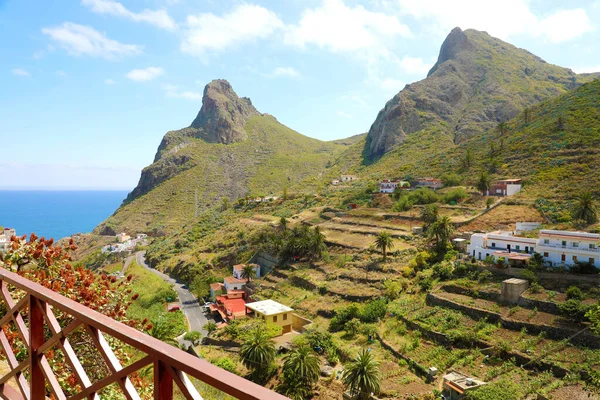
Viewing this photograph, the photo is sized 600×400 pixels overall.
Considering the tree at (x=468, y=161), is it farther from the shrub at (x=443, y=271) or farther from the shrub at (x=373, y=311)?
the shrub at (x=373, y=311)

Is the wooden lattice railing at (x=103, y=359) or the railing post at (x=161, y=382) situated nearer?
the wooden lattice railing at (x=103, y=359)

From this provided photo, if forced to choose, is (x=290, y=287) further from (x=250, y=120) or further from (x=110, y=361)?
(x=250, y=120)

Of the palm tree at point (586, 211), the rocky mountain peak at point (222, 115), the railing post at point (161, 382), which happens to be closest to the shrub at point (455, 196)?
the palm tree at point (586, 211)

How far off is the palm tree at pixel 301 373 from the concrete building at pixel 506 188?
106 ft

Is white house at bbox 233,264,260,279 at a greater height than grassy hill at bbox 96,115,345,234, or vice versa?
grassy hill at bbox 96,115,345,234

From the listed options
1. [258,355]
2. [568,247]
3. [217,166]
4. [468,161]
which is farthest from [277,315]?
[217,166]

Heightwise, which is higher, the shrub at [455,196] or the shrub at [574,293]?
the shrub at [455,196]

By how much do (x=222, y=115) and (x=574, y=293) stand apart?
113836 millimetres

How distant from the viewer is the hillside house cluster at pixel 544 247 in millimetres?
23531

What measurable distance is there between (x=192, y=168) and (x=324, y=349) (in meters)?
86.4

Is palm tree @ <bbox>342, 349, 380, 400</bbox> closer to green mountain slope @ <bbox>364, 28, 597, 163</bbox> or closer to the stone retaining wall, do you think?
the stone retaining wall

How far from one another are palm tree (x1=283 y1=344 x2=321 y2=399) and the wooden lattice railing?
57.4ft

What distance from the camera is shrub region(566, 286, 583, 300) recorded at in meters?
20.6

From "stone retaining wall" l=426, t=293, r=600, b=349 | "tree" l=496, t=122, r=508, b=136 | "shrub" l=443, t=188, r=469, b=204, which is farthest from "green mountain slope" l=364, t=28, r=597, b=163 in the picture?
"stone retaining wall" l=426, t=293, r=600, b=349
